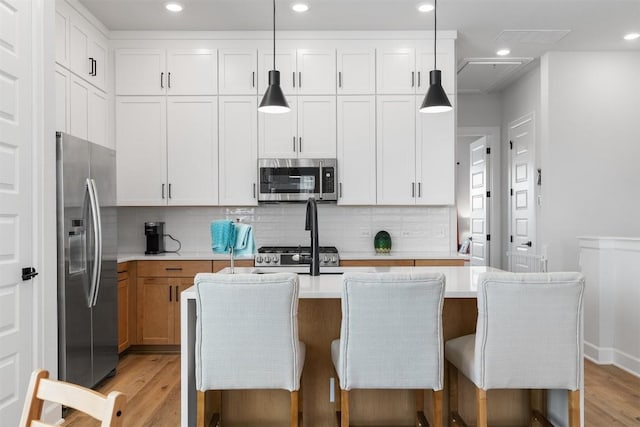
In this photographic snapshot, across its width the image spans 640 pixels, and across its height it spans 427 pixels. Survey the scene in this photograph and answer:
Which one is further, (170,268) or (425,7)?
(170,268)

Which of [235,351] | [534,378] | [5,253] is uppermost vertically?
[5,253]

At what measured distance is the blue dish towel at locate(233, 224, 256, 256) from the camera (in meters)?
2.56

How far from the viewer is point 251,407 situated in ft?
8.50

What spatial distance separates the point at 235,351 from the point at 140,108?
3287 millimetres

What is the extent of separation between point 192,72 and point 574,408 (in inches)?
159

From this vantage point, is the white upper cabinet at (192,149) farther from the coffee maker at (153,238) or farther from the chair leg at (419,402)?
the chair leg at (419,402)

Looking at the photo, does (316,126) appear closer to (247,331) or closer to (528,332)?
(247,331)

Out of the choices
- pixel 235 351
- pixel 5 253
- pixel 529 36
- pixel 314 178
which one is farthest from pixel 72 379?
pixel 529 36

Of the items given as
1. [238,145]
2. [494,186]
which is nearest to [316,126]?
[238,145]

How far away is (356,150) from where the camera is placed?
15.4ft

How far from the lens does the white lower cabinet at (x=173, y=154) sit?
470cm

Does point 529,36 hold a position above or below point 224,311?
above

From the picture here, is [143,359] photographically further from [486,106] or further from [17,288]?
[486,106]

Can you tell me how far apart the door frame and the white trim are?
2.13 meters
